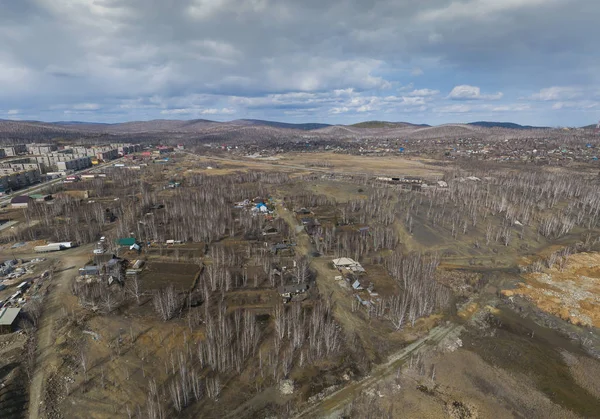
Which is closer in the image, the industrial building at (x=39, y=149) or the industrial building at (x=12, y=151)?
the industrial building at (x=12, y=151)

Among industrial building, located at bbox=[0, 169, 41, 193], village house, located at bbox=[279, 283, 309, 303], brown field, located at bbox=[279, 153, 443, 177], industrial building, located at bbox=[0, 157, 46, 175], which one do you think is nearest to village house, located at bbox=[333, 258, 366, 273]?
village house, located at bbox=[279, 283, 309, 303]

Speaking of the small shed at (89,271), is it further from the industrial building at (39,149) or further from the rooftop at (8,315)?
the industrial building at (39,149)

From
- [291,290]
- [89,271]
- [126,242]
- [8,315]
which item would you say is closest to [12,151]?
[126,242]

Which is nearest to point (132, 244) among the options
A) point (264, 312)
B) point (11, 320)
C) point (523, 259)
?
point (11, 320)

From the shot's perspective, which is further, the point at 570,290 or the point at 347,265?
the point at 347,265

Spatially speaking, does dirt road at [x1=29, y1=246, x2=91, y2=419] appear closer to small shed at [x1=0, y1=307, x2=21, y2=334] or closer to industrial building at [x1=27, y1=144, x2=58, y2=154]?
small shed at [x1=0, y1=307, x2=21, y2=334]

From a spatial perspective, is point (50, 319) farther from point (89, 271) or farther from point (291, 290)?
point (291, 290)

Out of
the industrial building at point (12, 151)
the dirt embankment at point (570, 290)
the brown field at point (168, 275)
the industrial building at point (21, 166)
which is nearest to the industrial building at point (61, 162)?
the industrial building at point (21, 166)
